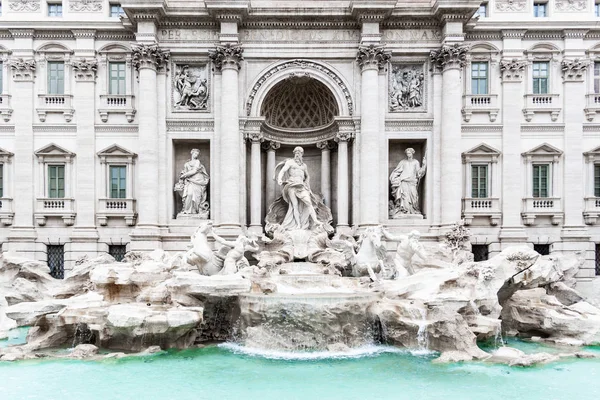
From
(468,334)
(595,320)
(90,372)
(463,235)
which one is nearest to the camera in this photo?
(90,372)

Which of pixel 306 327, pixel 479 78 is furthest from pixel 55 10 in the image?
pixel 479 78

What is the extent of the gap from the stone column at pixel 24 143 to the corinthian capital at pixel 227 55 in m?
8.87

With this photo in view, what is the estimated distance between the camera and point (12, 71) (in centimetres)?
1977

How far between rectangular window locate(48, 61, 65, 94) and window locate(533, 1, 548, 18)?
23049 millimetres

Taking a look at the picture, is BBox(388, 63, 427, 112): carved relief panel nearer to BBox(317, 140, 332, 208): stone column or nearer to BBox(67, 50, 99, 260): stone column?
BBox(317, 140, 332, 208): stone column

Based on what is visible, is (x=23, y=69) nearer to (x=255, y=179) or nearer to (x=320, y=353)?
(x=255, y=179)

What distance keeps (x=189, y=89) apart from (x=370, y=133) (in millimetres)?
8646

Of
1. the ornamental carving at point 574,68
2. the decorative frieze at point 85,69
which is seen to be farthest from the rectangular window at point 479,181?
the decorative frieze at point 85,69

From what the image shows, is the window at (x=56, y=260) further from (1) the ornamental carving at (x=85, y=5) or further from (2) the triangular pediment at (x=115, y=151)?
(1) the ornamental carving at (x=85, y=5)

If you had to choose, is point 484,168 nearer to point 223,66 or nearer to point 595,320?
point 595,320

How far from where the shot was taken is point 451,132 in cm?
1877

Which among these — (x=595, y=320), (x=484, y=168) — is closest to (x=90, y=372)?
(x=595, y=320)

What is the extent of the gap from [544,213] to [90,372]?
64.3ft

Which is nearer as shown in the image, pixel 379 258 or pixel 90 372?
pixel 90 372
